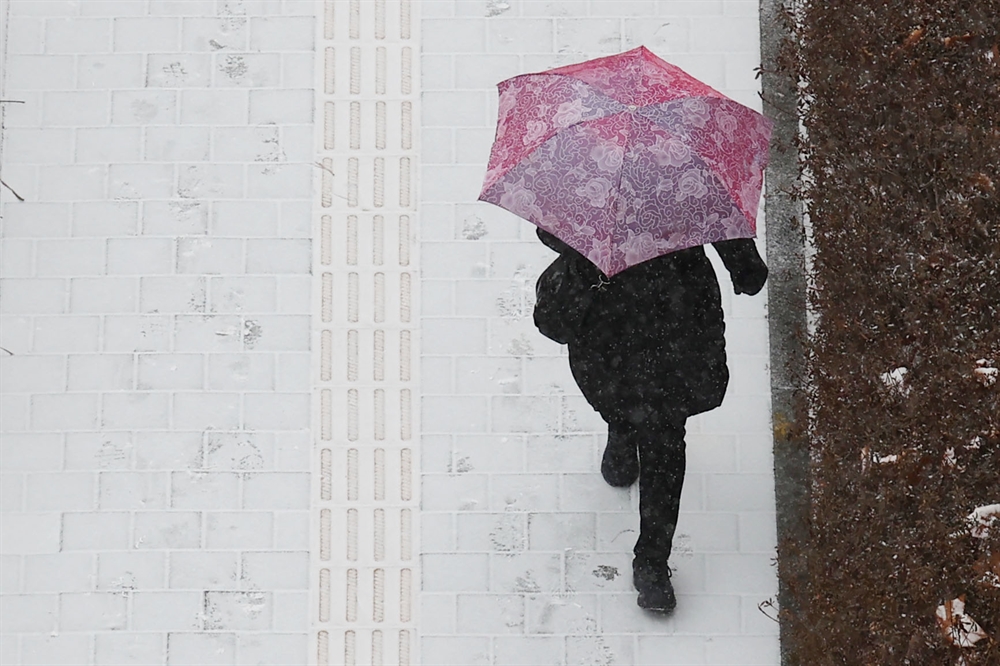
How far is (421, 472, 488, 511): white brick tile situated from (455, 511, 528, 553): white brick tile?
0.04 m

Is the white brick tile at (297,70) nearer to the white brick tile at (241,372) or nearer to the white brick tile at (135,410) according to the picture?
the white brick tile at (241,372)

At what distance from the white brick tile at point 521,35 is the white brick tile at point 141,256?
161cm

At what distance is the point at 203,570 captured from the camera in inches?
210

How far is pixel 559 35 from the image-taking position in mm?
6086

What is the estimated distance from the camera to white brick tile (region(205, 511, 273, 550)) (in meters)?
5.38

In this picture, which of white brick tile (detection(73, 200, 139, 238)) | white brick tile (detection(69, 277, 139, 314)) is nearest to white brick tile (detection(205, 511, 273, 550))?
white brick tile (detection(69, 277, 139, 314))

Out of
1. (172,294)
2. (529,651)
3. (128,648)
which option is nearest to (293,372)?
(172,294)

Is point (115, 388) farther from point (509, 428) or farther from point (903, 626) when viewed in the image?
point (903, 626)

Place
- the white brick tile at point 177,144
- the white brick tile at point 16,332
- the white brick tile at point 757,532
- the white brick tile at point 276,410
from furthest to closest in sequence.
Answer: the white brick tile at point 177,144 → the white brick tile at point 16,332 → the white brick tile at point 276,410 → the white brick tile at point 757,532

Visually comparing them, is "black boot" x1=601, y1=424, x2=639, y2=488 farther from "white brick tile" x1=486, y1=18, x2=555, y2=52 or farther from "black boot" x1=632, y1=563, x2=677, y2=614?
"white brick tile" x1=486, y1=18, x2=555, y2=52

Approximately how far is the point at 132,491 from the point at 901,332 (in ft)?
9.60

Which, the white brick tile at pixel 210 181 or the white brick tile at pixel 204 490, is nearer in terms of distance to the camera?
the white brick tile at pixel 204 490

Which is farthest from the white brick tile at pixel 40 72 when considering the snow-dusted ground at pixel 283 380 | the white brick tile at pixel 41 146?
the white brick tile at pixel 41 146

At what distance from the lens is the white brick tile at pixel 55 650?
5.24 meters
